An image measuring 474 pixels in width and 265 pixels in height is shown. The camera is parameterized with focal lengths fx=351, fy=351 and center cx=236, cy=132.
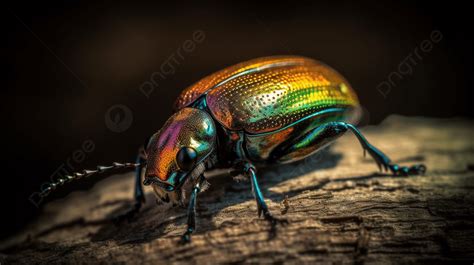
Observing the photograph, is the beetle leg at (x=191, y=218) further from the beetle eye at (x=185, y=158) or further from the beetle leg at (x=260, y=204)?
the beetle leg at (x=260, y=204)

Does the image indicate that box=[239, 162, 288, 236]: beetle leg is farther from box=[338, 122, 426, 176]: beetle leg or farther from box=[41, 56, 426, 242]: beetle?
box=[338, 122, 426, 176]: beetle leg

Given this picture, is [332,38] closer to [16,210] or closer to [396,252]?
[396,252]
